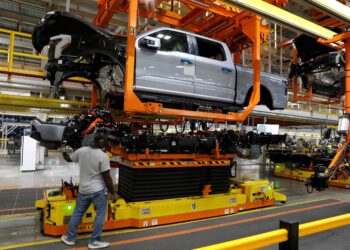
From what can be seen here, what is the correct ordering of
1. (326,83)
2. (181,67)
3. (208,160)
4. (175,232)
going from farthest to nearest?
1. (326,83)
2. (208,160)
3. (181,67)
4. (175,232)

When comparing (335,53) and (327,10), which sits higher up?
(335,53)

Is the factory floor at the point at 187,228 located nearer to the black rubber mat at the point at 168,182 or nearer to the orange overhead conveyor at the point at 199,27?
the black rubber mat at the point at 168,182

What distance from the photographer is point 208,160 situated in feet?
17.5

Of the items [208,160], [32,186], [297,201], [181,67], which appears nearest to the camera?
[181,67]

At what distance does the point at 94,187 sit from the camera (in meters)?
3.52

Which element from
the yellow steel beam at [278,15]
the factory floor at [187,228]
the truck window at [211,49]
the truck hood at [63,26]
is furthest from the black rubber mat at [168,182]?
the yellow steel beam at [278,15]

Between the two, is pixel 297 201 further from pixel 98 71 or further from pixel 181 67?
pixel 98 71

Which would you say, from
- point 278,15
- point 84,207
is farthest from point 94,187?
point 278,15

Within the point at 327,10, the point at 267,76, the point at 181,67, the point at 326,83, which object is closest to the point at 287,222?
the point at 327,10

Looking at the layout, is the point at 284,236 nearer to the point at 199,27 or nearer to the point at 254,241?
the point at 254,241

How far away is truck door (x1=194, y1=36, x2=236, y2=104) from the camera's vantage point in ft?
16.1

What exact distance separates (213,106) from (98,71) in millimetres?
2409

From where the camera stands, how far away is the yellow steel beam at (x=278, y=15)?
309 centimetres

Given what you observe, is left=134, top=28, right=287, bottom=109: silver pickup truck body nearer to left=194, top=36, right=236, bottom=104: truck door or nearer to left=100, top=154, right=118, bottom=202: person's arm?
left=194, top=36, right=236, bottom=104: truck door
